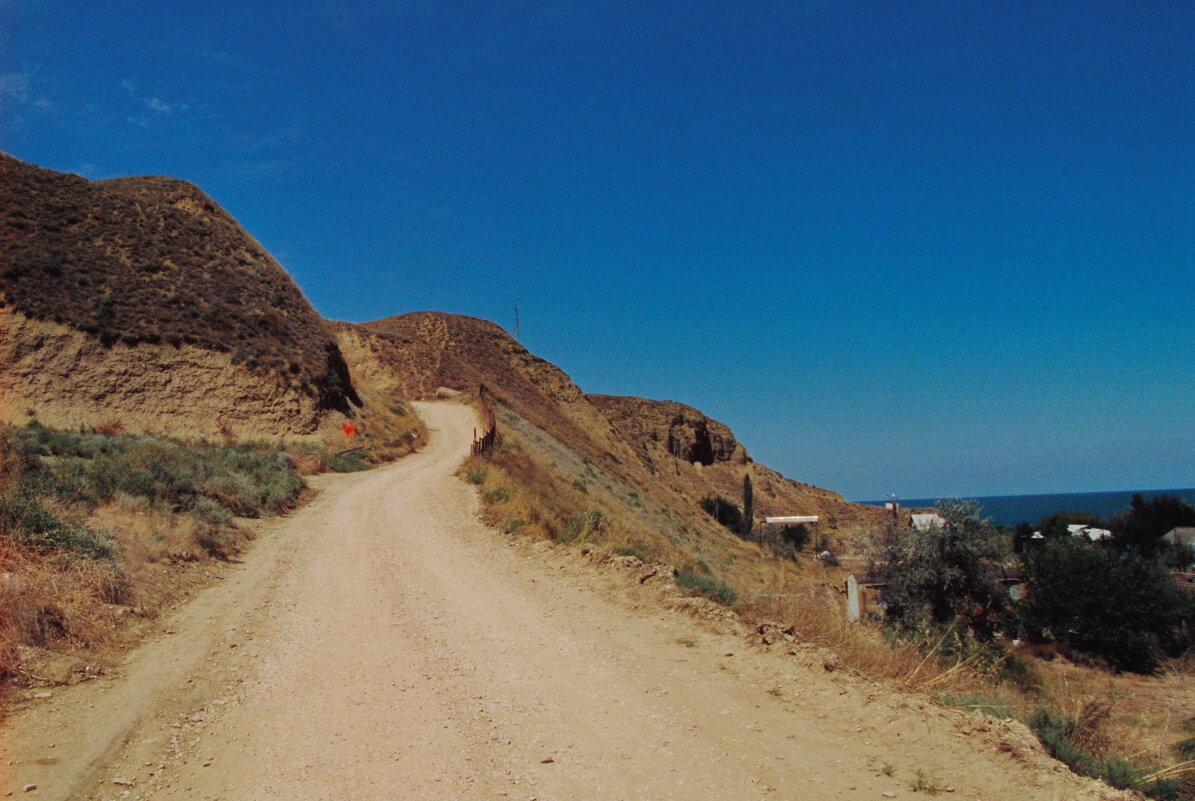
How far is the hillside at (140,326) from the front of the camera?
929 inches

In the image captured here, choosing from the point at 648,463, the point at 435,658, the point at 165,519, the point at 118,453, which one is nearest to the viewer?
the point at 435,658

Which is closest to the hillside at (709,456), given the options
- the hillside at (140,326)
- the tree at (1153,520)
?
the tree at (1153,520)

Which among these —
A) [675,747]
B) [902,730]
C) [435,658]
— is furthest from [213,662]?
[902,730]

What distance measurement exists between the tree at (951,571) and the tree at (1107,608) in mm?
2880

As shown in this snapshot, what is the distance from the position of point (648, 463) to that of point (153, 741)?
57.8m

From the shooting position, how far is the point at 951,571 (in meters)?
20.2

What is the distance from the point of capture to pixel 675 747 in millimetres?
5094

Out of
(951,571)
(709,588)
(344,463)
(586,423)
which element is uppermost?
(586,423)

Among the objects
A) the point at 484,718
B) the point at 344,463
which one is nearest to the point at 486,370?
the point at 344,463

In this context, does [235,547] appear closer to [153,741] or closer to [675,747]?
[153,741]

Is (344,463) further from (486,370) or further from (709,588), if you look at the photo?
Answer: (486,370)

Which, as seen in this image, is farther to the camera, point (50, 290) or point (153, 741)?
point (50, 290)

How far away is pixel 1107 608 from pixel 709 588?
19.5 metres

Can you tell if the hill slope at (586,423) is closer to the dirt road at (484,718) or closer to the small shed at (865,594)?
the small shed at (865,594)
